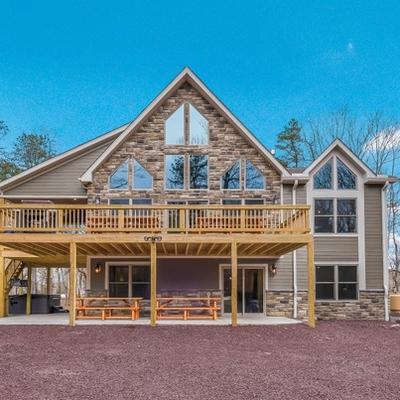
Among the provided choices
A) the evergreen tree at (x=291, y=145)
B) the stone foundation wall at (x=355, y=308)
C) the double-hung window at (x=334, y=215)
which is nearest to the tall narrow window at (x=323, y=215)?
the double-hung window at (x=334, y=215)

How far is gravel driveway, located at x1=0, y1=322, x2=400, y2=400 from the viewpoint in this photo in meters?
6.68

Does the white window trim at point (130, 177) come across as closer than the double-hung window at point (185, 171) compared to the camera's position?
Yes

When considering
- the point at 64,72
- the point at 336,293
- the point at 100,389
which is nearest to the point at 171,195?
the point at 336,293

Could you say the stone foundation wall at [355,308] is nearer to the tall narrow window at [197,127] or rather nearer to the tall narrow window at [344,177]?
the tall narrow window at [344,177]

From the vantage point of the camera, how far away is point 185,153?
672 inches

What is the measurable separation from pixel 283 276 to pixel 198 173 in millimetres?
4652

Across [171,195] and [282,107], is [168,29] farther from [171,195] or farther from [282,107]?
[171,195]

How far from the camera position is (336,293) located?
17109 mm

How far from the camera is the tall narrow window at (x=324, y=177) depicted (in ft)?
57.2

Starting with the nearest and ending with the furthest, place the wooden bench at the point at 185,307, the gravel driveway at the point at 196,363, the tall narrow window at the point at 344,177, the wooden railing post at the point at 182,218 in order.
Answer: the gravel driveway at the point at 196,363 → the wooden railing post at the point at 182,218 → the wooden bench at the point at 185,307 → the tall narrow window at the point at 344,177

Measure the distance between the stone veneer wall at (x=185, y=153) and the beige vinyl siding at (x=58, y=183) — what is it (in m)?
1.41

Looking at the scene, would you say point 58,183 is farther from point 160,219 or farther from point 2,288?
point 160,219

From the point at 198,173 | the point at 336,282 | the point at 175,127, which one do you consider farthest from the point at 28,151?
Answer: the point at 336,282

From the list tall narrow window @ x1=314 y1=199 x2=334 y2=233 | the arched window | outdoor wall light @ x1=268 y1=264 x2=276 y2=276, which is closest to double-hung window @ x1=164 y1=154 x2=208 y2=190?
the arched window
